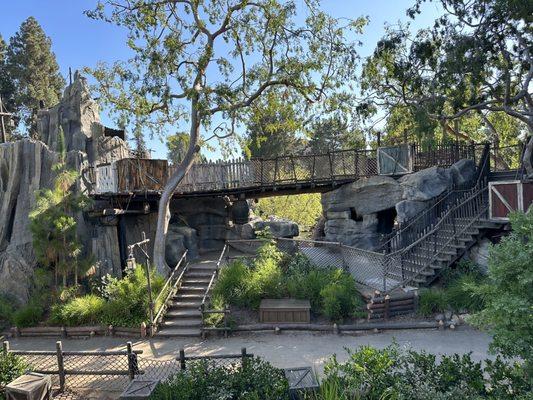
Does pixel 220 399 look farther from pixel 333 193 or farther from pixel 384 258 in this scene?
pixel 333 193

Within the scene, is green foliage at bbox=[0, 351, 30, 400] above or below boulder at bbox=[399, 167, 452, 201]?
below

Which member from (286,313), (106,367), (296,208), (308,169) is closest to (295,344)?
(286,313)

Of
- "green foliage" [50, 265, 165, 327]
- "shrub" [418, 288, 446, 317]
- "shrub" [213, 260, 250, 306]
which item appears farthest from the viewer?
"shrub" [213, 260, 250, 306]

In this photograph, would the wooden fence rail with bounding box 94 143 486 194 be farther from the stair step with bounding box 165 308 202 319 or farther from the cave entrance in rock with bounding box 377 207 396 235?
the stair step with bounding box 165 308 202 319

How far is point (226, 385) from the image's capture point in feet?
21.4

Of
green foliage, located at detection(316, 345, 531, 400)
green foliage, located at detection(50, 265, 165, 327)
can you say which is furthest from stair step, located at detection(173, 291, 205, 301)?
green foliage, located at detection(316, 345, 531, 400)

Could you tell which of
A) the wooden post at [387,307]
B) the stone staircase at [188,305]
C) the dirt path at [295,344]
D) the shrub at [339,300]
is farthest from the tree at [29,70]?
the wooden post at [387,307]

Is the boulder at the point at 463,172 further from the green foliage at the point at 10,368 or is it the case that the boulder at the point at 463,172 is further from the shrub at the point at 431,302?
the green foliage at the point at 10,368

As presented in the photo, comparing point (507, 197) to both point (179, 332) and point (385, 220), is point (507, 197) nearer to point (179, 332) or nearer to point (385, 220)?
point (385, 220)

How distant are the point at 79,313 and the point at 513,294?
40.1 ft

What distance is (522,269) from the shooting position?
511 cm

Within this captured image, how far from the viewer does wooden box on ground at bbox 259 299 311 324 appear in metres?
11.4

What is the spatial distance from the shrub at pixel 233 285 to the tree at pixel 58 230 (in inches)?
210

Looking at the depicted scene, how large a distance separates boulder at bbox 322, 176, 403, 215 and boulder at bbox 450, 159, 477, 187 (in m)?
2.32
